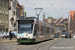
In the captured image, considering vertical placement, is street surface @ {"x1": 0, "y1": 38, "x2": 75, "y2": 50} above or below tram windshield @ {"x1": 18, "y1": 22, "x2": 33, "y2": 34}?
below

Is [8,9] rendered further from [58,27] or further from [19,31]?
[58,27]

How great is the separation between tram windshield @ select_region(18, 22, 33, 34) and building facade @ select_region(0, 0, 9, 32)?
140 ft

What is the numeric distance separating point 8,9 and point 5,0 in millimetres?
4447

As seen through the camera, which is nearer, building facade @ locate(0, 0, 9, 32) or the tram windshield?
the tram windshield

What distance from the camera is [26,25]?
21969 mm

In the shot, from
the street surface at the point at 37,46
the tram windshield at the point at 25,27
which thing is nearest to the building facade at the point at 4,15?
the street surface at the point at 37,46

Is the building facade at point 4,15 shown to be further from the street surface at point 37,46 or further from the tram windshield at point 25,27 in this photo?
the tram windshield at point 25,27

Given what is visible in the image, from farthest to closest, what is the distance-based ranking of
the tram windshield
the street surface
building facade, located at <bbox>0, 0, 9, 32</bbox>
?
building facade, located at <bbox>0, 0, 9, 32</bbox> < the tram windshield < the street surface

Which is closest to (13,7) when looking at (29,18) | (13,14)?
(13,14)

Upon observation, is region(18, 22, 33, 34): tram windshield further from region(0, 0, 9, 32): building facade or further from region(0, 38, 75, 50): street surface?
region(0, 0, 9, 32): building facade

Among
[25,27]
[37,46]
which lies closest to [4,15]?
[25,27]

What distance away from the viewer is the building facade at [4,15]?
63944 mm

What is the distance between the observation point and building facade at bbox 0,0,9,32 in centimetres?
6394

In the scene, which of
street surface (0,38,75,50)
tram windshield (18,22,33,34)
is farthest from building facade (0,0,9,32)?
Result: tram windshield (18,22,33,34)
